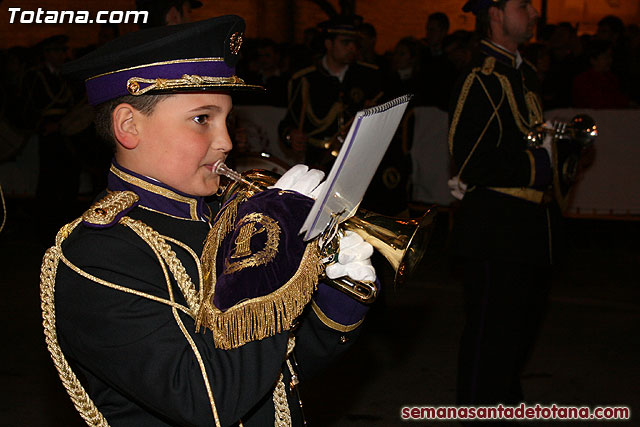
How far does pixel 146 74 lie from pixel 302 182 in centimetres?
37

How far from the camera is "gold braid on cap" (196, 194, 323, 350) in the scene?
1407 mm

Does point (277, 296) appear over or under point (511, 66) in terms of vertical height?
under

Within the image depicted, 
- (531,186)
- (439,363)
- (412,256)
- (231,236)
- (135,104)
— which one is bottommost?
(439,363)

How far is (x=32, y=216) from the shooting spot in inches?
347

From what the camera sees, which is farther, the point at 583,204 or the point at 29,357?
the point at 583,204

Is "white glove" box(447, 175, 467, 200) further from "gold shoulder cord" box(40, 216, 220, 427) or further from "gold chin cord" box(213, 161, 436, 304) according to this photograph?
"gold shoulder cord" box(40, 216, 220, 427)

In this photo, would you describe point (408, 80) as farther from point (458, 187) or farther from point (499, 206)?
point (499, 206)

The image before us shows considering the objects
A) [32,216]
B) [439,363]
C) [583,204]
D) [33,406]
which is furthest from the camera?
[32,216]

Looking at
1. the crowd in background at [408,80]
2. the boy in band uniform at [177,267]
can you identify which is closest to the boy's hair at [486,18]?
the boy in band uniform at [177,267]

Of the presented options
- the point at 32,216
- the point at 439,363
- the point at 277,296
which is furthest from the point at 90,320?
the point at 32,216

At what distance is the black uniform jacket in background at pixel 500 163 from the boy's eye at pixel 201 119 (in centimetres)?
188

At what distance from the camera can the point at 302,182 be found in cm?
159

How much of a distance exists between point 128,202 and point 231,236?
267 mm

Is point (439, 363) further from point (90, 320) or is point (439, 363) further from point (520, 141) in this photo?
point (90, 320)
